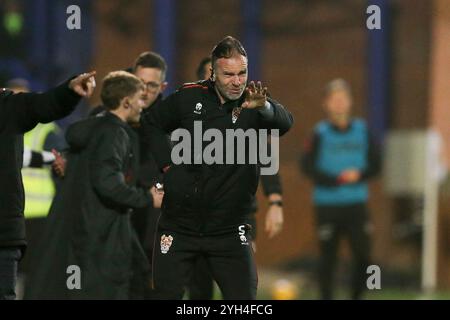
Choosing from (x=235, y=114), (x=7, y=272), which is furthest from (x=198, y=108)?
(x=7, y=272)

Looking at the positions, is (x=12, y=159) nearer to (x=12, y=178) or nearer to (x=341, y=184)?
(x=12, y=178)

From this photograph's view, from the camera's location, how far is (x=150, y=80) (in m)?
8.77

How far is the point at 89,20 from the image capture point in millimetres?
17703

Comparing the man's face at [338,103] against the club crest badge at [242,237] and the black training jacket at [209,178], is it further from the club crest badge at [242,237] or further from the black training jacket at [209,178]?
the club crest badge at [242,237]

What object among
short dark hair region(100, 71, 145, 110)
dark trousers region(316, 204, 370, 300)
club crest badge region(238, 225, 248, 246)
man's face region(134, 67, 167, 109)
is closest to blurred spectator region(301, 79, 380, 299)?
dark trousers region(316, 204, 370, 300)

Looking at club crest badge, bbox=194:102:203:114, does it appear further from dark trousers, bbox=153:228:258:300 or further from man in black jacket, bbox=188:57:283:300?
man in black jacket, bbox=188:57:283:300

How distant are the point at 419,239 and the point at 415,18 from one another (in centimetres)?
285

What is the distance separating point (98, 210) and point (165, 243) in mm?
1263

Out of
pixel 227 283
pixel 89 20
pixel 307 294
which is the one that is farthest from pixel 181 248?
pixel 89 20

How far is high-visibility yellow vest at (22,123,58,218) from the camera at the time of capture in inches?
388

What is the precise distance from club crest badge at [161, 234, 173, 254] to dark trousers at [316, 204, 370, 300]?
14.6 ft

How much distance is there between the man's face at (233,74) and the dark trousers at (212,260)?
2.69 feet

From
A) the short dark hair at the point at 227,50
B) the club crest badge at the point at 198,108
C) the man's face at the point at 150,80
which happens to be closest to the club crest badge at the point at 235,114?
the club crest badge at the point at 198,108

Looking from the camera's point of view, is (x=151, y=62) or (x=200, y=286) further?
(x=200, y=286)
